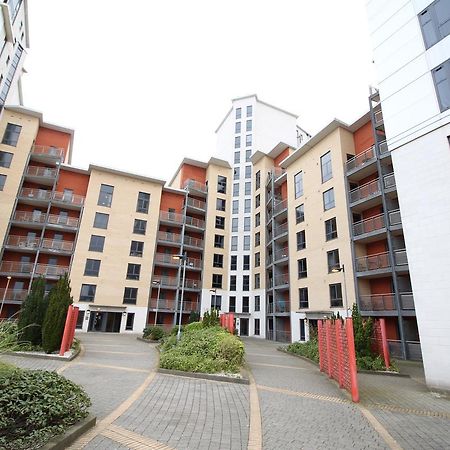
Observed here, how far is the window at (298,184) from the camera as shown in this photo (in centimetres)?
3107

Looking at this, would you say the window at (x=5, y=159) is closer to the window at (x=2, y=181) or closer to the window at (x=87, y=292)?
the window at (x=2, y=181)

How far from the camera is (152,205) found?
122 feet

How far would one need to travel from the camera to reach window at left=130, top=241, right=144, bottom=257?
34703 mm

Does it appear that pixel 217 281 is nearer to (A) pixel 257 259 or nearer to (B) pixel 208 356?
(A) pixel 257 259

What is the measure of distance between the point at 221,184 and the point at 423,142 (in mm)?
32869

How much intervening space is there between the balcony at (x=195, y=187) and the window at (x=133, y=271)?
12533 millimetres

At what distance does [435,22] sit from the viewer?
1219 centimetres

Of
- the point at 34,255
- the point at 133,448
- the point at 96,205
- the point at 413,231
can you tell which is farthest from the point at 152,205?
the point at 133,448

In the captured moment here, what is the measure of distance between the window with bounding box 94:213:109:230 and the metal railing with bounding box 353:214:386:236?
2621cm

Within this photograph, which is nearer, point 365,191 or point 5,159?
point 365,191

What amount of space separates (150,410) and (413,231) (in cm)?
1089

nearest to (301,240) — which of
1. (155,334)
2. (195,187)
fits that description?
(155,334)

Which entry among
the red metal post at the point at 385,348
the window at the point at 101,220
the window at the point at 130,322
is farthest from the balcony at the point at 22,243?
the red metal post at the point at 385,348

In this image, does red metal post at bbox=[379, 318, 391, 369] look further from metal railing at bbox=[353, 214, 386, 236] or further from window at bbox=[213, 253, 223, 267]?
window at bbox=[213, 253, 223, 267]
